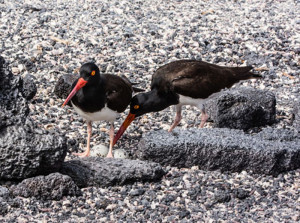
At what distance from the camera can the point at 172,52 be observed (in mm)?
8828

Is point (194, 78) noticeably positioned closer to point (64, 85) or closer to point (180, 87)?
point (180, 87)

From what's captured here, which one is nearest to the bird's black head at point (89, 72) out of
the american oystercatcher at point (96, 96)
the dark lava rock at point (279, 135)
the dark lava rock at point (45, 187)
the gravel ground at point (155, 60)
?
the american oystercatcher at point (96, 96)

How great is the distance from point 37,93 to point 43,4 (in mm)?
2970

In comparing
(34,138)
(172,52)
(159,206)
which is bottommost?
(159,206)

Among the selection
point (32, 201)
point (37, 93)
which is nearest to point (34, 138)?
point (32, 201)

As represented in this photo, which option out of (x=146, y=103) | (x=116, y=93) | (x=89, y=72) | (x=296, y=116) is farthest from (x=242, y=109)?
(x=89, y=72)

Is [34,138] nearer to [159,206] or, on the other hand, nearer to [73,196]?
[73,196]

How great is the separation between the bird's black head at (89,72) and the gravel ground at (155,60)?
991mm

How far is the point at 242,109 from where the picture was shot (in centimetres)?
715

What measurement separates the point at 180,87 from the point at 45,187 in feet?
8.16

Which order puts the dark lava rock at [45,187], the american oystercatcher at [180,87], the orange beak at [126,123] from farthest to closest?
the american oystercatcher at [180,87] < the orange beak at [126,123] < the dark lava rock at [45,187]

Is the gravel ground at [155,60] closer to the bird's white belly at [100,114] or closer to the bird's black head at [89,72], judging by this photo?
the bird's white belly at [100,114]

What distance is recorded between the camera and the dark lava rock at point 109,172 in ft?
18.3

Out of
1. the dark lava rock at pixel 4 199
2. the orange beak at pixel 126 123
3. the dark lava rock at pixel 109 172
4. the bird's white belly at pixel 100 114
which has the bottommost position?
the dark lava rock at pixel 4 199
